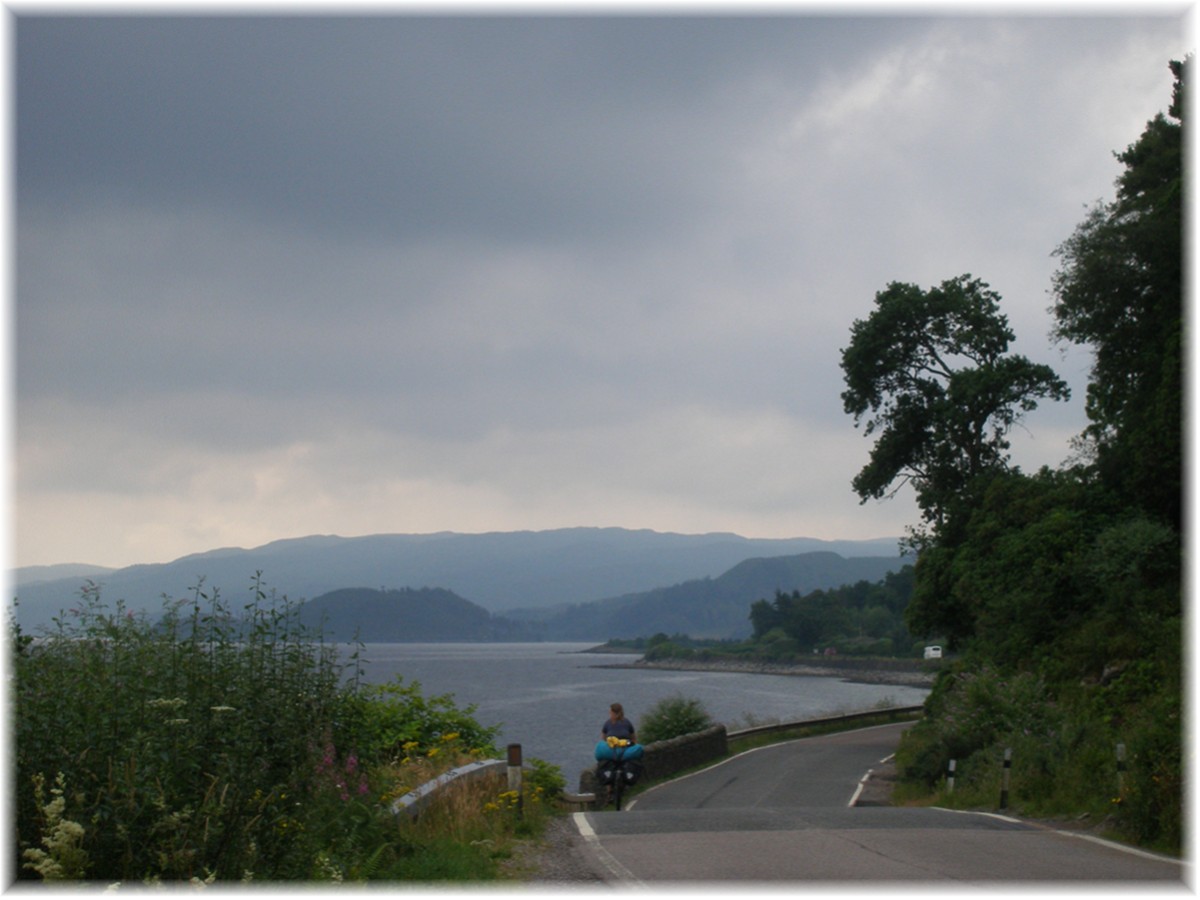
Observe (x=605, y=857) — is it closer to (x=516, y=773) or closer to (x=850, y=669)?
(x=516, y=773)

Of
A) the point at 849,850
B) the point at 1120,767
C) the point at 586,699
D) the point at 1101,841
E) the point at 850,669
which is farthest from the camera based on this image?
the point at 850,669

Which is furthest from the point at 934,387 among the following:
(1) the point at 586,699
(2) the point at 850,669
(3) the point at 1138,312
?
(2) the point at 850,669

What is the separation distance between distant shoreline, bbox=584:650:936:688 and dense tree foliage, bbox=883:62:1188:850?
10313 centimetres

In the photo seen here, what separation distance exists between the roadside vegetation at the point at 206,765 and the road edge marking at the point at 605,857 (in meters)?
0.97

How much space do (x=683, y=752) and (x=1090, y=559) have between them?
1116 cm

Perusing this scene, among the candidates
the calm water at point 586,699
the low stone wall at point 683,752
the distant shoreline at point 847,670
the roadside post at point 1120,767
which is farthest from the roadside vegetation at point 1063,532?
the distant shoreline at point 847,670

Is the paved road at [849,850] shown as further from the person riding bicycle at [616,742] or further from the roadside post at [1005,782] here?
the person riding bicycle at [616,742]

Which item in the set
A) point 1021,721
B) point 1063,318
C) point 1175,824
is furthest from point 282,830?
point 1063,318

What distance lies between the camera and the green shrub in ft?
118

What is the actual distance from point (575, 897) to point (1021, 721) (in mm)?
15063

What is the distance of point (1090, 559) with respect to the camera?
27.4m

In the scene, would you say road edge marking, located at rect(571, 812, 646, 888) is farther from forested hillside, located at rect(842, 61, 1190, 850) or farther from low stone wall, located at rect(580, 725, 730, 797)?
low stone wall, located at rect(580, 725, 730, 797)

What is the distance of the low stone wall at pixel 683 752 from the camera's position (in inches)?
1104

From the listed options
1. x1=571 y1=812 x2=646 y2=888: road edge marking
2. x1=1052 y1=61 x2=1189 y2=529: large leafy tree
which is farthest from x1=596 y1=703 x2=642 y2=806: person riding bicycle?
x1=1052 y1=61 x2=1189 y2=529: large leafy tree
